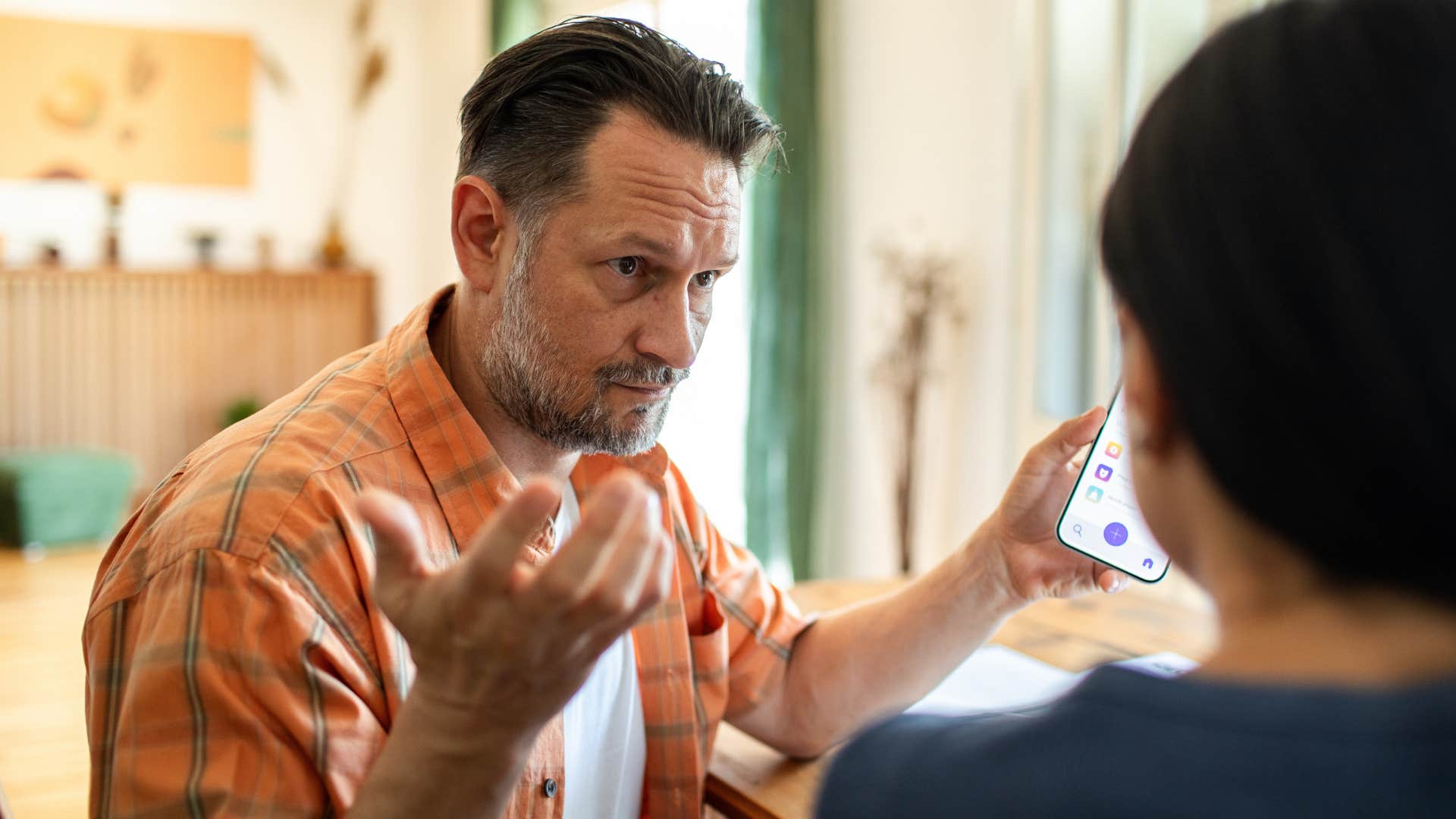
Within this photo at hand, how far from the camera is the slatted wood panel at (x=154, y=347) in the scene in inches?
232

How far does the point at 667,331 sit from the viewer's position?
126cm

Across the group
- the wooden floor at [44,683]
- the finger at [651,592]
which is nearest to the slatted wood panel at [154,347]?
the wooden floor at [44,683]

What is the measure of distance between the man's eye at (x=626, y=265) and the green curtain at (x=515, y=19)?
4793 mm

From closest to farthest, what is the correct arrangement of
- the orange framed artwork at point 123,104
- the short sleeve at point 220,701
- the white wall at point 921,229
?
1. the short sleeve at point 220,701
2. the white wall at point 921,229
3. the orange framed artwork at point 123,104

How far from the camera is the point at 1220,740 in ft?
1.45

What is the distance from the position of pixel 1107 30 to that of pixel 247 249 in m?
5.13

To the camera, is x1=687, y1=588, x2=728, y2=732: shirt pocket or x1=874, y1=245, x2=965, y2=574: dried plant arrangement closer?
x1=687, y1=588, x2=728, y2=732: shirt pocket

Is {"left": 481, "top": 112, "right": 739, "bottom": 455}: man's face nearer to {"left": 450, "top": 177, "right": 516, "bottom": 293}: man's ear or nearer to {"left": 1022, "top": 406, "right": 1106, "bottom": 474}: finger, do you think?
{"left": 450, "top": 177, "right": 516, "bottom": 293}: man's ear

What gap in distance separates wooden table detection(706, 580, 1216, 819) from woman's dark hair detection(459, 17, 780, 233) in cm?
60

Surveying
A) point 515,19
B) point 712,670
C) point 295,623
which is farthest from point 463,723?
point 515,19

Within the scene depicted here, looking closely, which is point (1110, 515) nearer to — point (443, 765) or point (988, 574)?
point (988, 574)

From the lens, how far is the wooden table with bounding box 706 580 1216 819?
1.19 metres

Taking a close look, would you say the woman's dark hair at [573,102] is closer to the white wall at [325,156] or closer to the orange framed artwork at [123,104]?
the white wall at [325,156]

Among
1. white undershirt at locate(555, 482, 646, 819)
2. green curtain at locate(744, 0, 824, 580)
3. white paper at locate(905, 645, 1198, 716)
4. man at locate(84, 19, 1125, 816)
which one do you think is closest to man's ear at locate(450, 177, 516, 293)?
man at locate(84, 19, 1125, 816)
